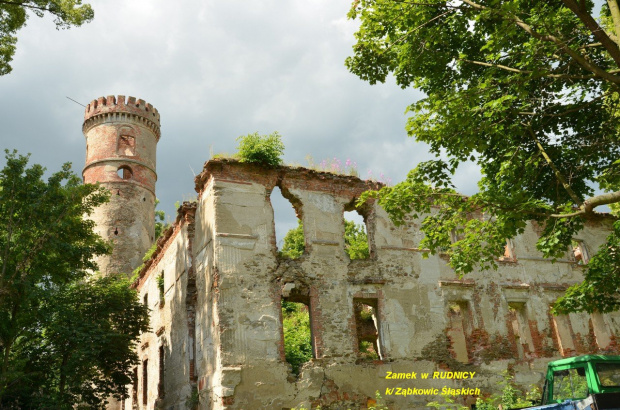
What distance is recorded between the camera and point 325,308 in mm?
13164

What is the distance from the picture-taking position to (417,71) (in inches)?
401

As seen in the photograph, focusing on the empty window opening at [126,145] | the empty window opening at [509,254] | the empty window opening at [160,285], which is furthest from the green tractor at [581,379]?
the empty window opening at [126,145]

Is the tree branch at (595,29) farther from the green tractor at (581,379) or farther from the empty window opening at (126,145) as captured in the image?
the empty window opening at (126,145)

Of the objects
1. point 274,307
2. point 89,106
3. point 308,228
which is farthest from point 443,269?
point 89,106

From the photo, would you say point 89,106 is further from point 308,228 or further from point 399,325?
point 399,325

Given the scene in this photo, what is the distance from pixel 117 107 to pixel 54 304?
1587cm

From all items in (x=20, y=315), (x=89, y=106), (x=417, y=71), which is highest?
(x=89, y=106)

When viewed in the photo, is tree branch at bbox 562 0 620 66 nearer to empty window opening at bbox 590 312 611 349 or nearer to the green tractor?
the green tractor

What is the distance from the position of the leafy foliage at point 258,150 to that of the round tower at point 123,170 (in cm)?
1380

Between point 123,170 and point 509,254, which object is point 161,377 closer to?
point 509,254

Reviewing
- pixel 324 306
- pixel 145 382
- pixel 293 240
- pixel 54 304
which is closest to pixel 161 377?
pixel 145 382

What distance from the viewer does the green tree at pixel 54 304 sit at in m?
12.7

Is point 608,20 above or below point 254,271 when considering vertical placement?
above

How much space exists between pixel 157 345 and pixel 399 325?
835 centimetres
